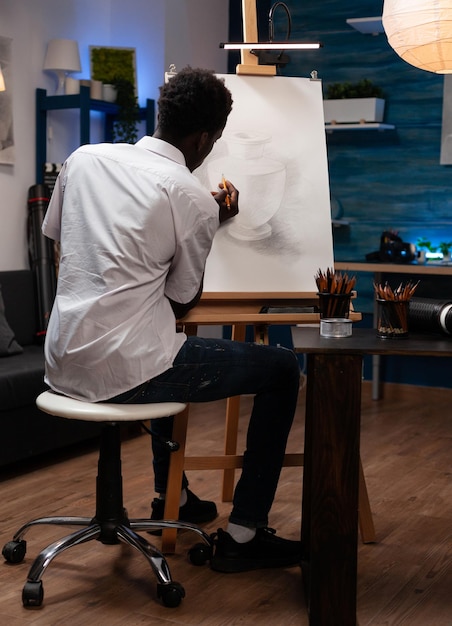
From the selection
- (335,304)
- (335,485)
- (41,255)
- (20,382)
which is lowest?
(20,382)

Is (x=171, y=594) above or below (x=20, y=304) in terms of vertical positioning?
below

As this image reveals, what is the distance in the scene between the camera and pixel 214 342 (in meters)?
2.41

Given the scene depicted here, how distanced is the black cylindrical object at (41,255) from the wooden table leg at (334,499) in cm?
247

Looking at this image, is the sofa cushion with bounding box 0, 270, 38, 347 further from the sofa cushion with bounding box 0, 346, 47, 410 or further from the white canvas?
the white canvas

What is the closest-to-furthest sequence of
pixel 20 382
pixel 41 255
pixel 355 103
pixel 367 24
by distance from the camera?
pixel 20 382
pixel 41 255
pixel 367 24
pixel 355 103

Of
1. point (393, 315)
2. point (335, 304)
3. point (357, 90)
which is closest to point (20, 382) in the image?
point (335, 304)

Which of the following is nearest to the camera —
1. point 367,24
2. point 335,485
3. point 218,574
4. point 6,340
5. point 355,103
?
point 335,485

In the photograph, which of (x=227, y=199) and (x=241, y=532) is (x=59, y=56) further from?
(x=241, y=532)

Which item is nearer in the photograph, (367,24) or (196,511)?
(196,511)

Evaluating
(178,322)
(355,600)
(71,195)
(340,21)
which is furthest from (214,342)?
(340,21)

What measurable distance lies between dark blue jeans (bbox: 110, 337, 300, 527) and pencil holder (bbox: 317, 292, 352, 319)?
0.16m

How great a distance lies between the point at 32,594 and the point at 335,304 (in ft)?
3.58

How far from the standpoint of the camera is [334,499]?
2.17 m

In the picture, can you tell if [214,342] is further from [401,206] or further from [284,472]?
[401,206]
